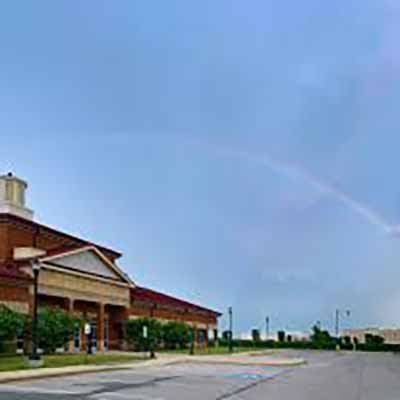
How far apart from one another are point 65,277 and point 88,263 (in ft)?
16.8

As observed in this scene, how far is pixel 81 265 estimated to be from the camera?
5512cm

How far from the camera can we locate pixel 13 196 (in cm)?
5503

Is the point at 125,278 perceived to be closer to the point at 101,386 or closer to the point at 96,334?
Result: the point at 96,334

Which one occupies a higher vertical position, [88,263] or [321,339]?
[88,263]

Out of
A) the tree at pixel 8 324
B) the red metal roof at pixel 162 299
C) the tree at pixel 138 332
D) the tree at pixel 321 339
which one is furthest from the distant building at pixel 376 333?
the tree at pixel 8 324

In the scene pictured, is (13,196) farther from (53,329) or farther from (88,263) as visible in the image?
(53,329)

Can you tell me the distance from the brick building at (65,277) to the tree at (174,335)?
2972 mm

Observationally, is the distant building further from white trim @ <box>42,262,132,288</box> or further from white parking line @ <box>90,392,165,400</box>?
white parking line @ <box>90,392,165,400</box>

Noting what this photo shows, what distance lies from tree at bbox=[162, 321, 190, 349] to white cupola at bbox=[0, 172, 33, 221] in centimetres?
2016

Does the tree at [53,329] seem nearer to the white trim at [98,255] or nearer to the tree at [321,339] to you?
the white trim at [98,255]

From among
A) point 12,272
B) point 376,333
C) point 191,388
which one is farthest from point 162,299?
point 376,333

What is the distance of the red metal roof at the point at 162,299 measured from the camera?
7209cm

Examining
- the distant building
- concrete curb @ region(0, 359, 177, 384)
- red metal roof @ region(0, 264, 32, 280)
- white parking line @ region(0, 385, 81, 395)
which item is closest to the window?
red metal roof @ region(0, 264, 32, 280)

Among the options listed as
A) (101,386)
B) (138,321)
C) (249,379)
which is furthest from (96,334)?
(101,386)
